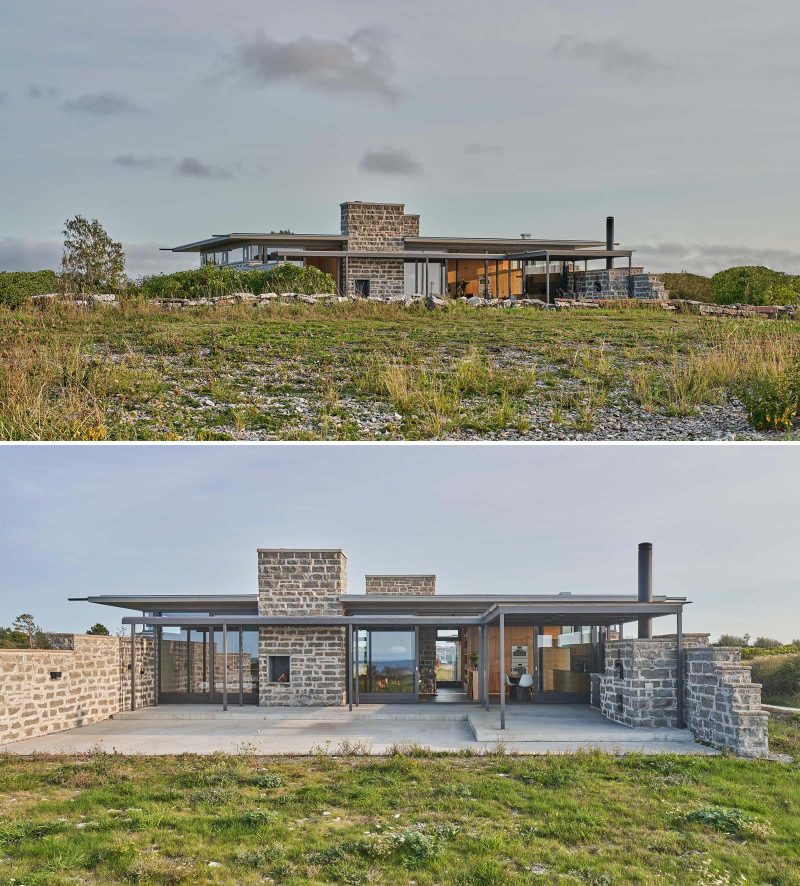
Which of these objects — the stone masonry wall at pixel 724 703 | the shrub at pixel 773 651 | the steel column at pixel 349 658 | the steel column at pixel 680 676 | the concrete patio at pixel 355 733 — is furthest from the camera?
the shrub at pixel 773 651

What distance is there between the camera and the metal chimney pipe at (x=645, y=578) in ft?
57.4

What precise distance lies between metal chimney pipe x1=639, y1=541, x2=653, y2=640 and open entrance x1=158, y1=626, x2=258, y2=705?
815 cm

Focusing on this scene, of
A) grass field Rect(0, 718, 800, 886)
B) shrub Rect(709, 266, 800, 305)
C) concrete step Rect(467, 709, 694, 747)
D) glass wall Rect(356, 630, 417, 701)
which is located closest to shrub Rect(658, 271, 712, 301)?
shrub Rect(709, 266, 800, 305)

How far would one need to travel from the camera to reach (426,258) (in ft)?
121

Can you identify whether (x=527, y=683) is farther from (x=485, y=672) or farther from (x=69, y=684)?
(x=69, y=684)

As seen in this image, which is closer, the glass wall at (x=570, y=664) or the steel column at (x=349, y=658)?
the steel column at (x=349, y=658)

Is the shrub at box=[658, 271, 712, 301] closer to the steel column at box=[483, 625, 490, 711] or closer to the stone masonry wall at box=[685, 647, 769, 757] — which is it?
the steel column at box=[483, 625, 490, 711]

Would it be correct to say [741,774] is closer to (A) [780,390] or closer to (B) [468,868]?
(B) [468,868]

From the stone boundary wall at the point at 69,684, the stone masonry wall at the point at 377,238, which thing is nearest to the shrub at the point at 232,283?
the stone masonry wall at the point at 377,238

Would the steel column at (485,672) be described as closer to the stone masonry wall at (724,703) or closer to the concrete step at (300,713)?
the concrete step at (300,713)

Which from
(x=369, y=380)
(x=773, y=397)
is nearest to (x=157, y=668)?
(x=369, y=380)

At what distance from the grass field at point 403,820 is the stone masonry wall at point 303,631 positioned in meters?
6.84

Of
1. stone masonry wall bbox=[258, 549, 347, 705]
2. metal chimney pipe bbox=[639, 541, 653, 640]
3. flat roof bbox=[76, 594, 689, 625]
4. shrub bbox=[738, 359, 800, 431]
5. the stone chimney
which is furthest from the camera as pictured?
the stone chimney

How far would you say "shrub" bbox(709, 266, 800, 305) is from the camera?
32812mm
